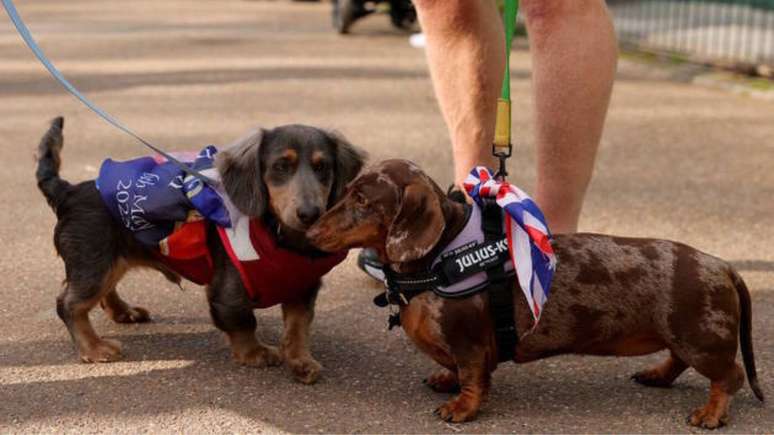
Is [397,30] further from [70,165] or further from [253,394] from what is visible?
[253,394]

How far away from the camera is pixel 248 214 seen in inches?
124

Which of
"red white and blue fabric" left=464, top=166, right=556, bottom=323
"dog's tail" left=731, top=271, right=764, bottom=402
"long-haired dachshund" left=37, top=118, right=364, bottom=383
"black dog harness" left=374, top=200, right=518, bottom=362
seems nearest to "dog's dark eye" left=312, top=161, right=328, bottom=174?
"long-haired dachshund" left=37, top=118, right=364, bottom=383

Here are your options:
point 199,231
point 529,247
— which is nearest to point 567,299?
point 529,247

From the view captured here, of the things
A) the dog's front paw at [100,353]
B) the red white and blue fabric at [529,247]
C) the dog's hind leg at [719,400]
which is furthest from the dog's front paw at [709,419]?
the dog's front paw at [100,353]

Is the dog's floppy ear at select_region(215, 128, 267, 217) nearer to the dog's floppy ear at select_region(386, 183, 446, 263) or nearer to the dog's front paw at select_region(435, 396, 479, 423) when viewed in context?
the dog's floppy ear at select_region(386, 183, 446, 263)

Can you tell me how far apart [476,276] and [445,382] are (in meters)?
0.37

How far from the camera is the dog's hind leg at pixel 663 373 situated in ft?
9.92

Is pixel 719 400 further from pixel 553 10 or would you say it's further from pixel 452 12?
pixel 452 12

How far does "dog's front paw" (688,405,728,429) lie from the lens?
2.80 metres

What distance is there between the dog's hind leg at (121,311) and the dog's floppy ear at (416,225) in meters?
1.17

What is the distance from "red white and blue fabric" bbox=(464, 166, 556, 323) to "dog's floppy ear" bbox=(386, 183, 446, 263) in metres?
0.17

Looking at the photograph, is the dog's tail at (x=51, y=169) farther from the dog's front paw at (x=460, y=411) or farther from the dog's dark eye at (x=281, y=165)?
the dog's front paw at (x=460, y=411)

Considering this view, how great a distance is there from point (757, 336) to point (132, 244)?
5.96ft

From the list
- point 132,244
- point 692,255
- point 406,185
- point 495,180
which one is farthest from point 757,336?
point 132,244
